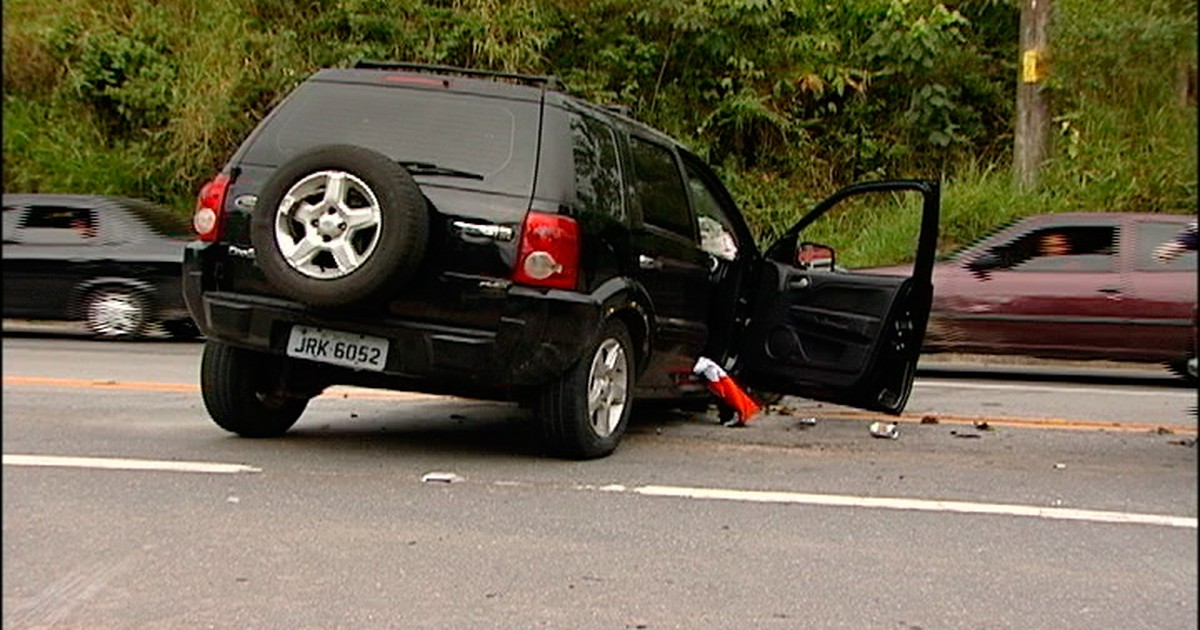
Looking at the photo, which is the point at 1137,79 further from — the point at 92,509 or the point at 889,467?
the point at 889,467

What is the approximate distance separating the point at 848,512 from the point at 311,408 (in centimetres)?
368

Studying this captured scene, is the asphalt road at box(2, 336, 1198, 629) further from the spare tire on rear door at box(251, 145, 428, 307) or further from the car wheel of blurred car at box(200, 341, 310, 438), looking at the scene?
the spare tire on rear door at box(251, 145, 428, 307)

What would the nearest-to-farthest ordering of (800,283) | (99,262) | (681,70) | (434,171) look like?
Result: (434,171) → (800,283) → (99,262) → (681,70)

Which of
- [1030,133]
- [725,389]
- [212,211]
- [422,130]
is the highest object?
[1030,133]

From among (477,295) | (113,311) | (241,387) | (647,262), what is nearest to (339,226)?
(477,295)

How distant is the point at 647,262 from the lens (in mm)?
6320

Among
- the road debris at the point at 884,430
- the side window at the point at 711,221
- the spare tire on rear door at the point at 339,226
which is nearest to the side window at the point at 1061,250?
the road debris at the point at 884,430

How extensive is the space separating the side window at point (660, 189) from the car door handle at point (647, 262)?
7.8 inches

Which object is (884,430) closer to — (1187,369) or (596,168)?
(596,168)

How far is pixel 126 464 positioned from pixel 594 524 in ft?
7.49

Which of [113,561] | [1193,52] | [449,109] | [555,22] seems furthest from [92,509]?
[555,22]

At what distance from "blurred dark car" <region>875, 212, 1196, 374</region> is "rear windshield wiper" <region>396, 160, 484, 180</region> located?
4.69m

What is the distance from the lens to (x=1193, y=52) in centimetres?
121

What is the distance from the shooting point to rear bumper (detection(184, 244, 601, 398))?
18.2ft
